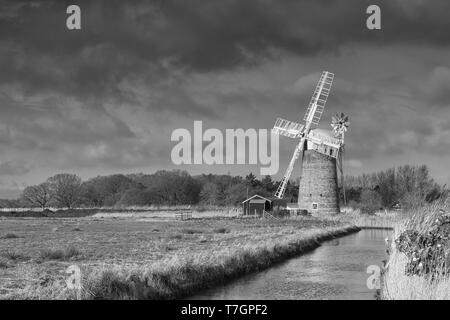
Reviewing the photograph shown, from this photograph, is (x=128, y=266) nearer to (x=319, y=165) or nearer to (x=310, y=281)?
(x=310, y=281)

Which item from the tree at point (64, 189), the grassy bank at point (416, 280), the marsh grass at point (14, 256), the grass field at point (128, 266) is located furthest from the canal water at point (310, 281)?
the tree at point (64, 189)

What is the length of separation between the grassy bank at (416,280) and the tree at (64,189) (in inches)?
3860

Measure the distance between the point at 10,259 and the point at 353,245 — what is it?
22008 mm

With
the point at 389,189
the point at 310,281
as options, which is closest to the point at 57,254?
the point at 310,281

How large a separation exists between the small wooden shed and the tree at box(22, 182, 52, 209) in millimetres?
57057

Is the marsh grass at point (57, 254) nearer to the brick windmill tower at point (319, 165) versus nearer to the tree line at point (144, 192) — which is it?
the brick windmill tower at point (319, 165)

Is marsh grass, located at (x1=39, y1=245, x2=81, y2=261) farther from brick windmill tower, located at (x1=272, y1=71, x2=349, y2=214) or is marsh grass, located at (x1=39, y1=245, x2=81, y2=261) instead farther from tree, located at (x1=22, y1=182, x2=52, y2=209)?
tree, located at (x1=22, y1=182, x2=52, y2=209)

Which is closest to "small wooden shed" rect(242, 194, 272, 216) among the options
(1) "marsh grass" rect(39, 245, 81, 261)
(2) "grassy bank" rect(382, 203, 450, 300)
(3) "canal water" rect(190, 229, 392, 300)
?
(3) "canal water" rect(190, 229, 392, 300)

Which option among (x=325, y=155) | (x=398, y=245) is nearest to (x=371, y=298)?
(x=398, y=245)

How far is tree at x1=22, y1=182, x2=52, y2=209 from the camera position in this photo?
111 m

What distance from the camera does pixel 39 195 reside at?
111 meters

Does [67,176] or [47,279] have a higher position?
[67,176]

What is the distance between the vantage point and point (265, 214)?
2494 inches

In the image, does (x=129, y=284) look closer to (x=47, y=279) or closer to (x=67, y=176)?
(x=47, y=279)
